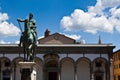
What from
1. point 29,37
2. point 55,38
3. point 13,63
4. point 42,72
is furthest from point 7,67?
point 29,37

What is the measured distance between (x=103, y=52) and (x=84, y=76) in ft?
13.0

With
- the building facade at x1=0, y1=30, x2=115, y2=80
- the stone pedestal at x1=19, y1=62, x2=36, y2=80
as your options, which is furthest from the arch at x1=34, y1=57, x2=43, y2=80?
the stone pedestal at x1=19, y1=62, x2=36, y2=80

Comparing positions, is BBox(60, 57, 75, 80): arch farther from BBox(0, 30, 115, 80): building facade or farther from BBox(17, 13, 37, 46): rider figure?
BBox(17, 13, 37, 46): rider figure

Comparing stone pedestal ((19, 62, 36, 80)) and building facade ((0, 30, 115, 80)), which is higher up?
building facade ((0, 30, 115, 80))

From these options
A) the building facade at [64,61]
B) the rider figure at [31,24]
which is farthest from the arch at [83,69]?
the rider figure at [31,24]

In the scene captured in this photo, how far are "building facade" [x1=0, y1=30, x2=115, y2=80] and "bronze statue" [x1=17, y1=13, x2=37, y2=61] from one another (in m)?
27.0

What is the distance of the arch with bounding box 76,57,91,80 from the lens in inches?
1764

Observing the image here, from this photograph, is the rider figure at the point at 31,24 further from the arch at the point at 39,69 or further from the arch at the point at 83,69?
the arch at the point at 83,69

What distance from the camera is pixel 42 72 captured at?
146ft

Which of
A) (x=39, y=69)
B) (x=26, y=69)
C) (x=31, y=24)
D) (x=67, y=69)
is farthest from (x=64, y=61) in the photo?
(x=26, y=69)

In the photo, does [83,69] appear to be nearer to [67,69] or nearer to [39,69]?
[67,69]

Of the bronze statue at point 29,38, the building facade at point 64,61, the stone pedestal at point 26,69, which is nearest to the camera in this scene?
the stone pedestal at point 26,69

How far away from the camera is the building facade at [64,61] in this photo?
4425cm

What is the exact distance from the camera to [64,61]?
44.8 m
